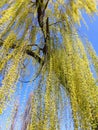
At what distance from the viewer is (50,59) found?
1.74m

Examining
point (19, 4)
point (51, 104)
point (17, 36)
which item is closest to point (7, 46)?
point (17, 36)

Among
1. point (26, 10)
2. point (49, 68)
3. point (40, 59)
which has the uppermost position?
point (26, 10)

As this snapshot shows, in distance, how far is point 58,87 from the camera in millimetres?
1618

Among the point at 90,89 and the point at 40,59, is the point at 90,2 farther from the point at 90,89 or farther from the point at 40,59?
the point at 90,89

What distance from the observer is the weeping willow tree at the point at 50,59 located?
147 centimetres

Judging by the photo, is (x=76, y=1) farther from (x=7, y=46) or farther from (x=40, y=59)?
(x=7, y=46)

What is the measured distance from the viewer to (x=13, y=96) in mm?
1487

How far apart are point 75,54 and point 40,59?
14.2 inches

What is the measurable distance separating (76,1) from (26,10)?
41cm

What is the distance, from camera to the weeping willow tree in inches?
58.0

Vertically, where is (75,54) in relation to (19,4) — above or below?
below

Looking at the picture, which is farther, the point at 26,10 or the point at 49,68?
the point at 26,10

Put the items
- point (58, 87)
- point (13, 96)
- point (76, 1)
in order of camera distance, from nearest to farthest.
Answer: point (13, 96), point (58, 87), point (76, 1)

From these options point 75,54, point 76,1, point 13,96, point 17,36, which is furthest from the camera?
point 76,1
